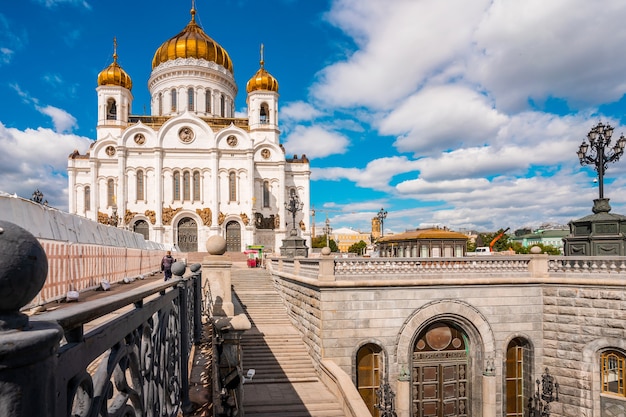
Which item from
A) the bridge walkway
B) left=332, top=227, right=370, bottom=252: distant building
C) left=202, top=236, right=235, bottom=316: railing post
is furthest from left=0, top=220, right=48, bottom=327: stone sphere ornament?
left=332, top=227, right=370, bottom=252: distant building

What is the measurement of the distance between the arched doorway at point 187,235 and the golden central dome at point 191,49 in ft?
66.5

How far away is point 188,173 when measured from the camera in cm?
4241

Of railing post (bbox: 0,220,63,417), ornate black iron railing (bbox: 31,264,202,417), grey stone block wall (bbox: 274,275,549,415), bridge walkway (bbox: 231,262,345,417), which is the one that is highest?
railing post (bbox: 0,220,63,417)

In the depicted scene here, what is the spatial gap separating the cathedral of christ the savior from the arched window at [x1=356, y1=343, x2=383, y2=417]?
1120 inches

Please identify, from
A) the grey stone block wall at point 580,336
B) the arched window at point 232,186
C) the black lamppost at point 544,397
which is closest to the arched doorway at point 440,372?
the black lamppost at point 544,397

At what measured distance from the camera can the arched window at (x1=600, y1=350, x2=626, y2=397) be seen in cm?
1309

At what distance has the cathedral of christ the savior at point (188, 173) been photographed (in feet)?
135

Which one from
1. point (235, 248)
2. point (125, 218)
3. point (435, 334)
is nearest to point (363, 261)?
point (435, 334)

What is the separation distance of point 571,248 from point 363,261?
29.2 ft

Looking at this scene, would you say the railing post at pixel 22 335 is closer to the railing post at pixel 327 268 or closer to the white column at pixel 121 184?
the railing post at pixel 327 268

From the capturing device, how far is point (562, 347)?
1416cm

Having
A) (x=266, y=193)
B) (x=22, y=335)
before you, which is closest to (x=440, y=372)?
(x=22, y=335)

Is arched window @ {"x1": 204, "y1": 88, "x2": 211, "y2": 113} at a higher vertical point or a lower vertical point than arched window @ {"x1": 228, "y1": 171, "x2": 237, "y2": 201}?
higher

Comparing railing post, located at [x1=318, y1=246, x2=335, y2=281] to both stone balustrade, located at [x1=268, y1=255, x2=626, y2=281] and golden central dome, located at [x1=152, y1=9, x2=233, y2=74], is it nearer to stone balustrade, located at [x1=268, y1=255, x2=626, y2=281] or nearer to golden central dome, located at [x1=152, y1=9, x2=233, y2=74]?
stone balustrade, located at [x1=268, y1=255, x2=626, y2=281]
